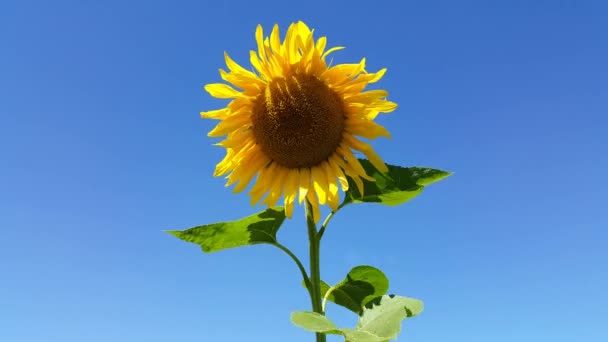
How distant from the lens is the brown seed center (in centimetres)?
444

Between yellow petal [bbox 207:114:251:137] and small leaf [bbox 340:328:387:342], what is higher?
yellow petal [bbox 207:114:251:137]

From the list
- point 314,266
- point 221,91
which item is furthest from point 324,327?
point 221,91

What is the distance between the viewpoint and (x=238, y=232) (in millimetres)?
4594

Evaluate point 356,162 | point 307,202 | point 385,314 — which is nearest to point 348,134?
point 356,162

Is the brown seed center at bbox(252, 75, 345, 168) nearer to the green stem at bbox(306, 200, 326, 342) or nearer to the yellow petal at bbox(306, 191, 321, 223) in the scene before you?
the yellow petal at bbox(306, 191, 321, 223)

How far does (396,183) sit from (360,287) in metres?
0.99

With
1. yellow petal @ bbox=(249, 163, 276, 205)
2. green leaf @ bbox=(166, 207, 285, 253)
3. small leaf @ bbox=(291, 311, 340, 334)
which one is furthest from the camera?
yellow petal @ bbox=(249, 163, 276, 205)

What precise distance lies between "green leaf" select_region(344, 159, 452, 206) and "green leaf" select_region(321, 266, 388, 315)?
0.67m

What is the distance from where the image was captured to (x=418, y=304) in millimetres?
4465

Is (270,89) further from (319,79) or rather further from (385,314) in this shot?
(385,314)

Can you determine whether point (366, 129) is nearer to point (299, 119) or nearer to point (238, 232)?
point (299, 119)

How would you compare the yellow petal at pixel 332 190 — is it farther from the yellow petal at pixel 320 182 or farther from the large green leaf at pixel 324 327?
the large green leaf at pixel 324 327

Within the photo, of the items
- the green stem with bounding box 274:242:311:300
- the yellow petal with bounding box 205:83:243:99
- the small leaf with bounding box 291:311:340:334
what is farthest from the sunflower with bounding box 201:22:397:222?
the small leaf with bounding box 291:311:340:334

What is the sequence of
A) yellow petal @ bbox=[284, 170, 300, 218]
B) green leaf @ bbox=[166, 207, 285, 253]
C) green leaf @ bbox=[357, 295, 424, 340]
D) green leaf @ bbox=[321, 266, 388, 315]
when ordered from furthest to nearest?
green leaf @ bbox=[321, 266, 388, 315] → green leaf @ bbox=[166, 207, 285, 253] → yellow petal @ bbox=[284, 170, 300, 218] → green leaf @ bbox=[357, 295, 424, 340]
